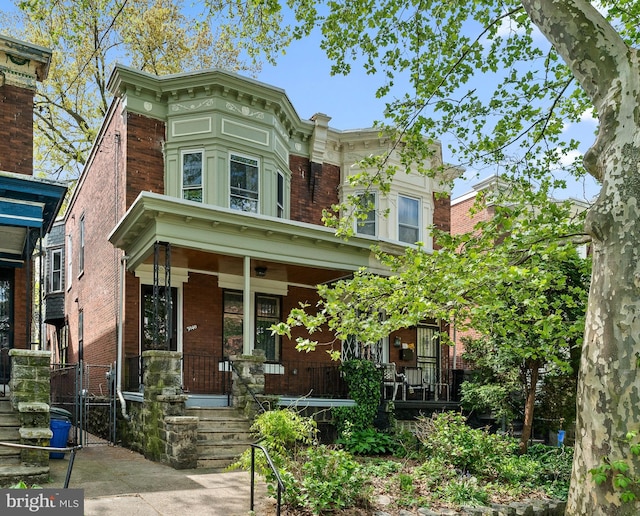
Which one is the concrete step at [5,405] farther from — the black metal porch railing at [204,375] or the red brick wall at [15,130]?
the red brick wall at [15,130]

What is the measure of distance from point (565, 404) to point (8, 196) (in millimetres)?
11735

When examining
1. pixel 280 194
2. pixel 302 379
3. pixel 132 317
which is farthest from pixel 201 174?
pixel 302 379

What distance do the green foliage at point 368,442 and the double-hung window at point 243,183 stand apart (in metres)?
5.91

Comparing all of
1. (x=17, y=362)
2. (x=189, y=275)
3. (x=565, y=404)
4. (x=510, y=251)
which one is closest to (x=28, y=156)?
(x=189, y=275)

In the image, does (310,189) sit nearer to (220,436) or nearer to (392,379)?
(392,379)

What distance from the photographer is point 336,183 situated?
17.7 metres

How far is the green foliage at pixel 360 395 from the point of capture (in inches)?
492

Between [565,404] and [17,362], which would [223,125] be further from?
[565,404]

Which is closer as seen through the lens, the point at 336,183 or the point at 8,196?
the point at 8,196

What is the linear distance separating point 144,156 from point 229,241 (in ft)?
11.6

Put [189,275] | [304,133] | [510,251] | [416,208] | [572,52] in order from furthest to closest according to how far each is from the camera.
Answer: [416,208], [304,133], [189,275], [510,251], [572,52]

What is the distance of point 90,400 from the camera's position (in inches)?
556

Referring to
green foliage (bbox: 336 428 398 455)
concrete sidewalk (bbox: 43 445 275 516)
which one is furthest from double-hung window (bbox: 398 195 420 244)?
concrete sidewalk (bbox: 43 445 275 516)

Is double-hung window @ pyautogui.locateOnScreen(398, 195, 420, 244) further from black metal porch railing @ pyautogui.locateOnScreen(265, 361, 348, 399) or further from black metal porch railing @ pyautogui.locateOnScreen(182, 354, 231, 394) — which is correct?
black metal porch railing @ pyautogui.locateOnScreen(182, 354, 231, 394)
